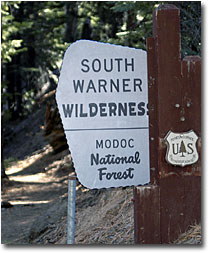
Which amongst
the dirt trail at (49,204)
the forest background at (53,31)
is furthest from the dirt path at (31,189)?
the forest background at (53,31)

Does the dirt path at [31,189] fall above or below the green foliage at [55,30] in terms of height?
below

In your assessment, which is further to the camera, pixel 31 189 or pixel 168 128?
pixel 31 189

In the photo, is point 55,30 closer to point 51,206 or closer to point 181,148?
point 51,206

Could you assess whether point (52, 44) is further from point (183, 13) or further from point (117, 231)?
point (117, 231)

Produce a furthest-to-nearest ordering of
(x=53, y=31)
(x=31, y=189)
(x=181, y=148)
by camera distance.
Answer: (x=53, y=31)
(x=31, y=189)
(x=181, y=148)

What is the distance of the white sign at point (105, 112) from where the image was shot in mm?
4336

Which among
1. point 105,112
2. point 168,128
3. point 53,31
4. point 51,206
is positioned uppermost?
point 53,31

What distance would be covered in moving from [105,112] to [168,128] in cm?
62

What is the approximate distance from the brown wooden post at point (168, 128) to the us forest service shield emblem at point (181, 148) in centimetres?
4

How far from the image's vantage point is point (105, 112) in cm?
438

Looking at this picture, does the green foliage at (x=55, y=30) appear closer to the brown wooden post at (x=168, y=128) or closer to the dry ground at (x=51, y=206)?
the dry ground at (x=51, y=206)

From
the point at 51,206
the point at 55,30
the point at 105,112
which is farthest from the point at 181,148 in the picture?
the point at 55,30

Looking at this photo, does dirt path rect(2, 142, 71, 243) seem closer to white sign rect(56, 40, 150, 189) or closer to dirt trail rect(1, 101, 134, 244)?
dirt trail rect(1, 101, 134, 244)

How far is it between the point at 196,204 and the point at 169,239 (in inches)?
16.8
